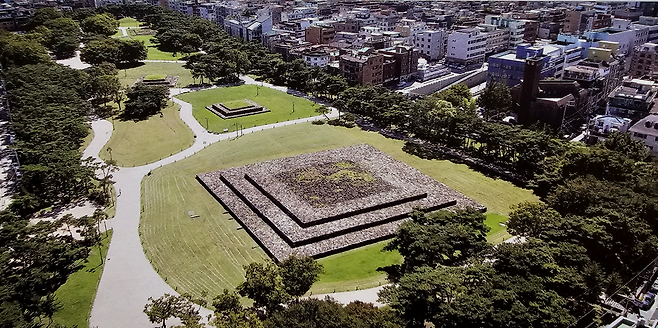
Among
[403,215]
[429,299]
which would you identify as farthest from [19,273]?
[403,215]

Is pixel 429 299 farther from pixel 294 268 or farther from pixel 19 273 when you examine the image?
pixel 19 273

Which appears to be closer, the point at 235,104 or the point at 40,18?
the point at 235,104

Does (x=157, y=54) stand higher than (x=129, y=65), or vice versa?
(x=157, y=54)

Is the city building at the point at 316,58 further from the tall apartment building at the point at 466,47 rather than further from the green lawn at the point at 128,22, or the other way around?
the green lawn at the point at 128,22

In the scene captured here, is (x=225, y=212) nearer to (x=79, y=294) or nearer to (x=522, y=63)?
(x=79, y=294)

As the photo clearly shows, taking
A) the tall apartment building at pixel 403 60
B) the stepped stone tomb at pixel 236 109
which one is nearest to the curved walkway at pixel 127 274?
the stepped stone tomb at pixel 236 109

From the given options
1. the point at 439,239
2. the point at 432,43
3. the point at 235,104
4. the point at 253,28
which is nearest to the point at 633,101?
the point at 439,239

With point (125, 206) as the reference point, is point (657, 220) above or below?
above
